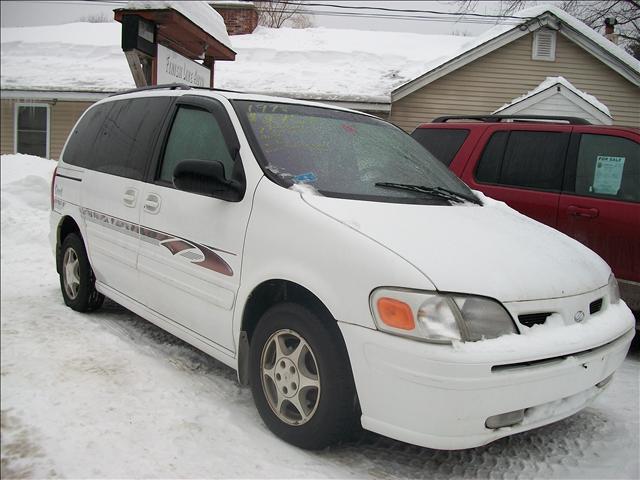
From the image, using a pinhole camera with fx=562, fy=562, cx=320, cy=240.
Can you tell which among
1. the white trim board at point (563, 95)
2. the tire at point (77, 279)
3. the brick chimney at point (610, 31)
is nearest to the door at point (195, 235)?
the tire at point (77, 279)

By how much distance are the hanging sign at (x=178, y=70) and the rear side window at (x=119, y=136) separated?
6.11 feet

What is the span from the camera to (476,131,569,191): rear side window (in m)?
4.85

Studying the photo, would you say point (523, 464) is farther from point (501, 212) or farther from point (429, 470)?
point (501, 212)

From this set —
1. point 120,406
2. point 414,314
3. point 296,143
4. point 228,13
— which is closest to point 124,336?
point 120,406

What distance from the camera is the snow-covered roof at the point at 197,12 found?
19.4 feet

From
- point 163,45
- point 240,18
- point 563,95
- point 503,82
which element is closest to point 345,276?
point 163,45

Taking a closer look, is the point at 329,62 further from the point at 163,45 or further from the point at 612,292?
the point at 612,292

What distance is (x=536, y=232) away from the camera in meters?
3.16

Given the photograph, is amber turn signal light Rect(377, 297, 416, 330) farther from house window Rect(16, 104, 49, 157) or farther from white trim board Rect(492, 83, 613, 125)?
house window Rect(16, 104, 49, 157)

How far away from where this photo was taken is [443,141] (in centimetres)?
557

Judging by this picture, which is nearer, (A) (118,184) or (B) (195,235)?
(B) (195,235)

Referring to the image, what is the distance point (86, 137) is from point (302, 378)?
Result: 3.01 m

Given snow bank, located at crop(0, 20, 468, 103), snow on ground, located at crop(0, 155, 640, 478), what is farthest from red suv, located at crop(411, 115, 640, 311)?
snow bank, located at crop(0, 20, 468, 103)

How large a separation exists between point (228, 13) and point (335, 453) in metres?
17.7
